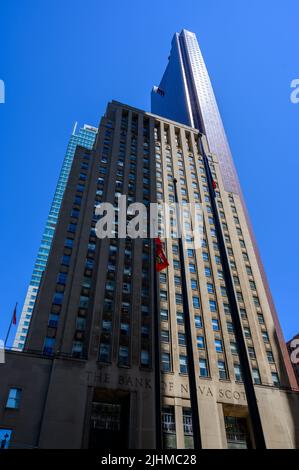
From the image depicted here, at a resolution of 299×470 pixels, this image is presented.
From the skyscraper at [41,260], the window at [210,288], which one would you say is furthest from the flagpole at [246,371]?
the skyscraper at [41,260]

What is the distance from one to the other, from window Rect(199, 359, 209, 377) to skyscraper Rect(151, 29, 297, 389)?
93.4 feet

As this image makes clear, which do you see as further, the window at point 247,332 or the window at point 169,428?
the window at point 247,332

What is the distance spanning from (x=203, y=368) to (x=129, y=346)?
948cm

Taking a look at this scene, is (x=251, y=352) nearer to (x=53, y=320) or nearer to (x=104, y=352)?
(x=104, y=352)

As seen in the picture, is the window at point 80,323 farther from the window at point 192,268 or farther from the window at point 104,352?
the window at point 192,268

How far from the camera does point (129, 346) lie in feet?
128

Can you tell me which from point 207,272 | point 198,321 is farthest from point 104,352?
point 207,272

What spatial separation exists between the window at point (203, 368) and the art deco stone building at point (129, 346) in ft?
0.42

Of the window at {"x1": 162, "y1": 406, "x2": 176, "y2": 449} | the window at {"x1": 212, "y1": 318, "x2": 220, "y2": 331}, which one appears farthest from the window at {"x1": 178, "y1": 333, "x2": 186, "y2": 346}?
the window at {"x1": 162, "y1": 406, "x2": 176, "y2": 449}

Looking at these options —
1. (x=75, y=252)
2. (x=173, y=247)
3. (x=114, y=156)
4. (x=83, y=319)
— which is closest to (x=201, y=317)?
(x=173, y=247)

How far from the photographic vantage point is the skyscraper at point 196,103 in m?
82.8

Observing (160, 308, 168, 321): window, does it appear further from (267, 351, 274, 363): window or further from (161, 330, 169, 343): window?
(267, 351, 274, 363): window

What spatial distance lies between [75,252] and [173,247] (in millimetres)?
15445

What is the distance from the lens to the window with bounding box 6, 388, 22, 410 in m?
29.9
